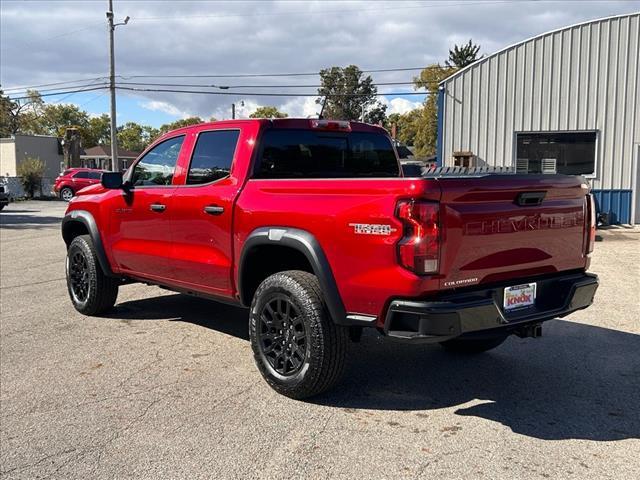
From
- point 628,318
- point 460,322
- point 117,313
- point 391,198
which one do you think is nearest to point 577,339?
point 628,318

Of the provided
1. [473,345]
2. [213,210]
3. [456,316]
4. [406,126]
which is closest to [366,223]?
[456,316]

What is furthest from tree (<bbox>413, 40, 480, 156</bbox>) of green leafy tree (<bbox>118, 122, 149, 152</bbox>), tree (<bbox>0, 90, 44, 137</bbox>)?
green leafy tree (<bbox>118, 122, 149, 152</bbox>)

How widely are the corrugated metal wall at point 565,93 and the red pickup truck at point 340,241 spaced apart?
12.6m

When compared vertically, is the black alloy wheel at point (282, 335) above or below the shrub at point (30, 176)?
below

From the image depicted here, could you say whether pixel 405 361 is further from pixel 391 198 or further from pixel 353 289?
pixel 391 198

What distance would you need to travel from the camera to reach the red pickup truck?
11.3ft

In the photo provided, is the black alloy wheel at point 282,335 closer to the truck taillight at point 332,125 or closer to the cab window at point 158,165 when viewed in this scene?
the truck taillight at point 332,125

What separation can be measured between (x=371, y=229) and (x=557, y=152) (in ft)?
49.8

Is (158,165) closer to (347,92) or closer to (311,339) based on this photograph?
(311,339)

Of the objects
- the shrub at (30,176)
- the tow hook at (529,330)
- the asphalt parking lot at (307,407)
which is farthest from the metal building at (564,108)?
the shrub at (30,176)

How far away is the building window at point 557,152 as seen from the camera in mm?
16812

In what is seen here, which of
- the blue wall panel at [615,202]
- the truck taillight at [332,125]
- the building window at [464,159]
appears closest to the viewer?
the truck taillight at [332,125]

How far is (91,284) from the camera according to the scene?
21.5 ft

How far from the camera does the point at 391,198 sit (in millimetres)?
3447
